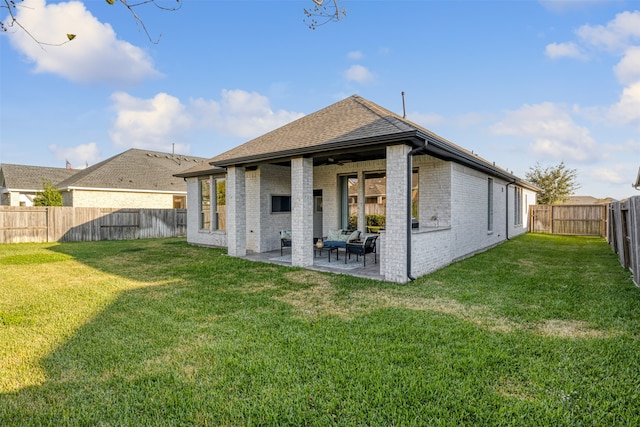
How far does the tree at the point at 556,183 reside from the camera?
30.0 metres

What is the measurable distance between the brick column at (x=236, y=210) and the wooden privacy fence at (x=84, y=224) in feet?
35.2

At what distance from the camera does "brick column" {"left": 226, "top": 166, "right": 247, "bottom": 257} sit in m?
11.0

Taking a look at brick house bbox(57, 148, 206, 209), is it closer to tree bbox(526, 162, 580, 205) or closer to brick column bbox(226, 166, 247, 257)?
brick column bbox(226, 166, 247, 257)

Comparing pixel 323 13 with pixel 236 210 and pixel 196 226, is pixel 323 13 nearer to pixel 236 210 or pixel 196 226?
pixel 236 210

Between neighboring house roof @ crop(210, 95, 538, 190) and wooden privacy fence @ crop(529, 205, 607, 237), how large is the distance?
11.3 m

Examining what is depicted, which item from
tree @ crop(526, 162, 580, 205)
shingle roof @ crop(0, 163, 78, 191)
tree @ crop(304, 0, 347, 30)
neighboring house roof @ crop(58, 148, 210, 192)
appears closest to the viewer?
tree @ crop(304, 0, 347, 30)

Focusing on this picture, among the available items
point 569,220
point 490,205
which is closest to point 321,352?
point 490,205

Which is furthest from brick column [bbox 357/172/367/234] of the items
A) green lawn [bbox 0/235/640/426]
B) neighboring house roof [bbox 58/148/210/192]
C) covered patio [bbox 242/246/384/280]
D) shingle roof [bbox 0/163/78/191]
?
shingle roof [bbox 0/163/78/191]

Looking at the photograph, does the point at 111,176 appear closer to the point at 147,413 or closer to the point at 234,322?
the point at 234,322

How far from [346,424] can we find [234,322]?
2.79m

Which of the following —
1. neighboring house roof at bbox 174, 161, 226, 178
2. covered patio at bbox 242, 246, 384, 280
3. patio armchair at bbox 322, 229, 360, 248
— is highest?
neighboring house roof at bbox 174, 161, 226, 178

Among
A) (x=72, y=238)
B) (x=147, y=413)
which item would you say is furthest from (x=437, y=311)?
(x=72, y=238)

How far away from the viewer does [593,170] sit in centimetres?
3084

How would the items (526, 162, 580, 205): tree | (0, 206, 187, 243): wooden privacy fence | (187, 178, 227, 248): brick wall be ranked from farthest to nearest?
(526, 162, 580, 205): tree → (0, 206, 187, 243): wooden privacy fence → (187, 178, 227, 248): brick wall
